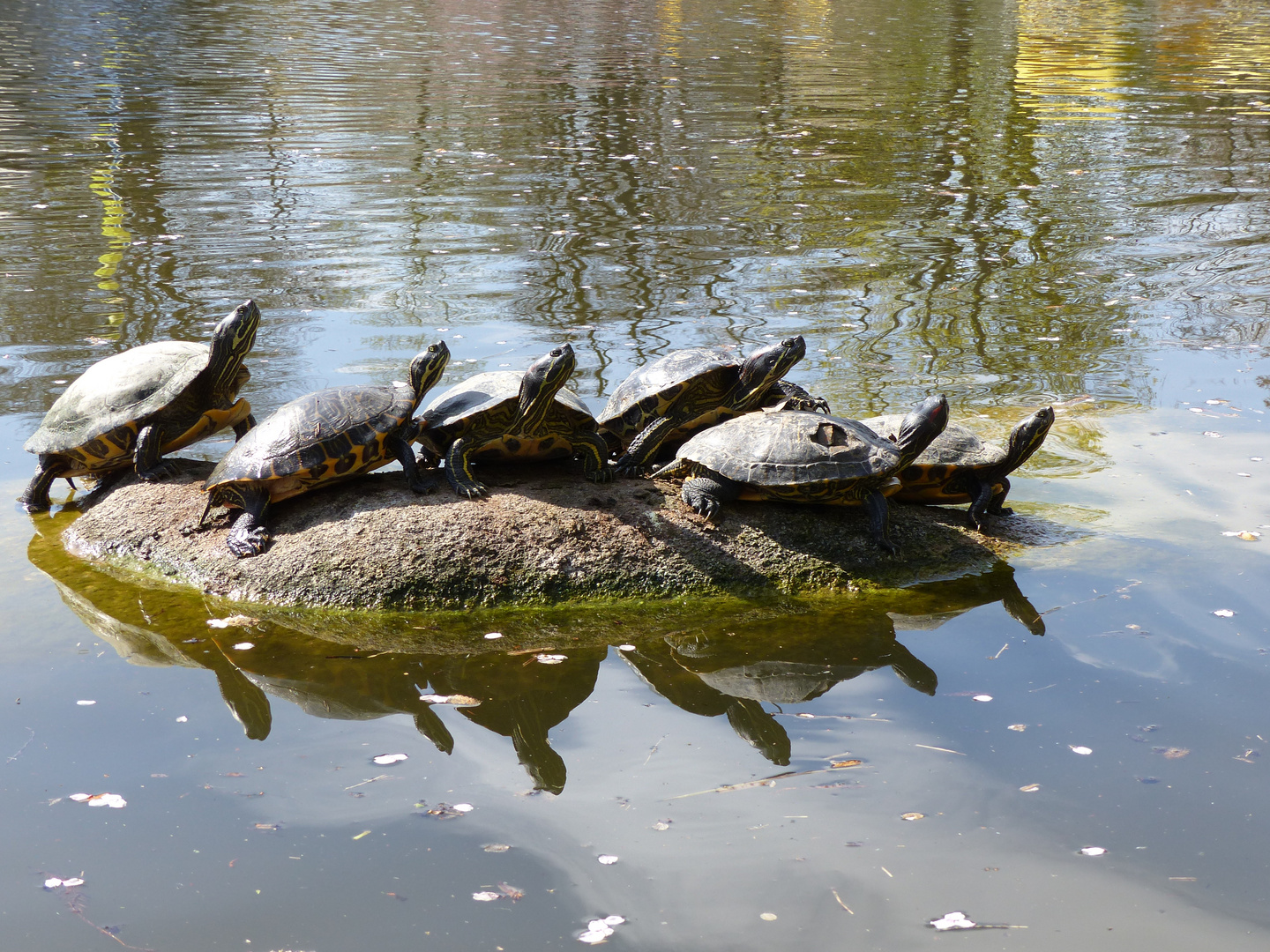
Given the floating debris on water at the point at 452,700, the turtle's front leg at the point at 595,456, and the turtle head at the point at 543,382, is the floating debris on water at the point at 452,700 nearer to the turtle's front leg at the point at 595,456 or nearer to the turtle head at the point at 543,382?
the turtle head at the point at 543,382

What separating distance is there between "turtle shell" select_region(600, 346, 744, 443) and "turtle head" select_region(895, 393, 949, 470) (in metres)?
1.12

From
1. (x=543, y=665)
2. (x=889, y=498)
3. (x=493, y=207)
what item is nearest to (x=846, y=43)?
(x=493, y=207)

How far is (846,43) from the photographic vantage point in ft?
99.8

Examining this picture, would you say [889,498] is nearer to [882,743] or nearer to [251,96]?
[882,743]

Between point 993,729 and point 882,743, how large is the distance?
47 centimetres

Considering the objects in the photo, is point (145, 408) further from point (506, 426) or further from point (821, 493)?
point (821, 493)

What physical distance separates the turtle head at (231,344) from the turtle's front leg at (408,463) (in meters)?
1.18

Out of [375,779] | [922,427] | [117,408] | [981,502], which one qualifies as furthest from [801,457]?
[117,408]

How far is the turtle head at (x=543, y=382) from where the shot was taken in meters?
5.17

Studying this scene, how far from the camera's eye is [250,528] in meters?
5.46

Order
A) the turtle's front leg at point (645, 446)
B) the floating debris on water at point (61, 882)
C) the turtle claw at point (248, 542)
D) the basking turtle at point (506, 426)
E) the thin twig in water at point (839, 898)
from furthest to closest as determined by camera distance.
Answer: the turtle's front leg at point (645, 446) → the basking turtle at point (506, 426) → the turtle claw at point (248, 542) → the floating debris on water at point (61, 882) → the thin twig in water at point (839, 898)

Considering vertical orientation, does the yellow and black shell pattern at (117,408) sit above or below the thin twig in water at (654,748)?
above

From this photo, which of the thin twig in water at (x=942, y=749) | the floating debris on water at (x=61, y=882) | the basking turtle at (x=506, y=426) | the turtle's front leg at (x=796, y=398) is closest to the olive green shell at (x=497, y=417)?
the basking turtle at (x=506, y=426)

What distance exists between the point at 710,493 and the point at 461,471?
4.52 ft
